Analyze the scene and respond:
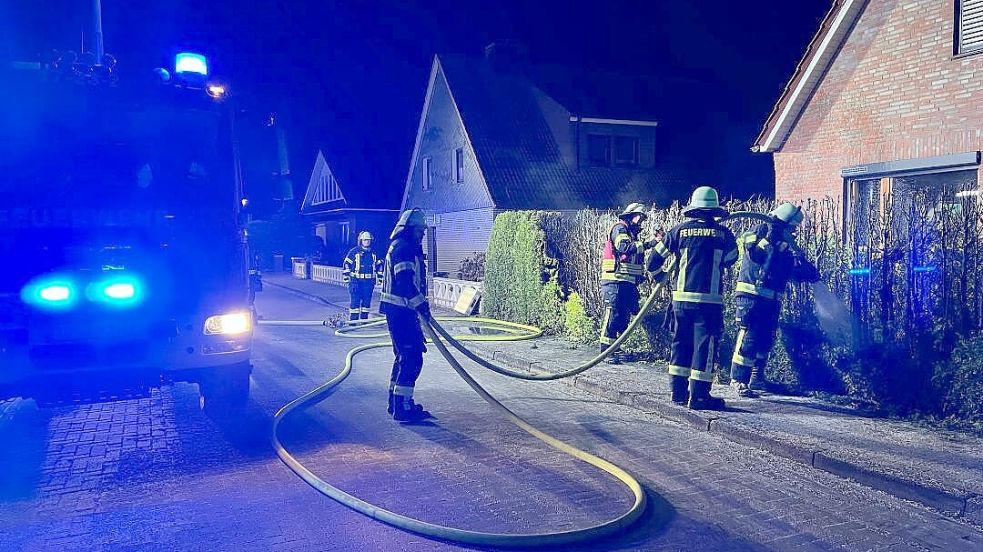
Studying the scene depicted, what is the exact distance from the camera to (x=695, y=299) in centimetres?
682

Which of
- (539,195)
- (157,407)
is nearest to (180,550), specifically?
(157,407)

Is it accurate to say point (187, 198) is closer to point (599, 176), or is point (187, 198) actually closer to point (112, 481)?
point (112, 481)

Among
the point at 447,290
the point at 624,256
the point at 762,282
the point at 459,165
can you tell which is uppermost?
the point at 459,165

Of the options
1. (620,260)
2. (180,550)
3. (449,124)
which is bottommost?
(180,550)

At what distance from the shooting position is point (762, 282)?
691 centimetres

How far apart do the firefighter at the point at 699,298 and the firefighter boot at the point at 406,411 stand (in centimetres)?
248

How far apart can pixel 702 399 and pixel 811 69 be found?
8.79m

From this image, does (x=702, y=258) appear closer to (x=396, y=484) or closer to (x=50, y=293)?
(x=396, y=484)

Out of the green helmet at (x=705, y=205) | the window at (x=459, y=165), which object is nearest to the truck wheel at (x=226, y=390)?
the green helmet at (x=705, y=205)

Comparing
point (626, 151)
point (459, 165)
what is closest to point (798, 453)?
point (459, 165)

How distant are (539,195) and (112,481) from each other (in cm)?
1802

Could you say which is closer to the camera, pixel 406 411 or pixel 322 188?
pixel 406 411

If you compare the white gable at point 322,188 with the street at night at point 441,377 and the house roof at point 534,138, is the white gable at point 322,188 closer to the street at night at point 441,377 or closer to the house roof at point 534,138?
the house roof at point 534,138

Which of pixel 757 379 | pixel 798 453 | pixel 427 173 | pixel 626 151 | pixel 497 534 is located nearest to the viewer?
pixel 497 534
